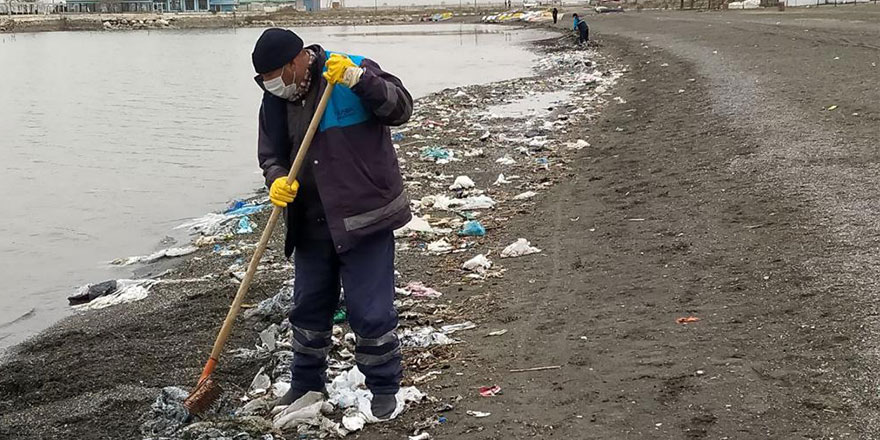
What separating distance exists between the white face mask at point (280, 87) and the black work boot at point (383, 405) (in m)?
1.56

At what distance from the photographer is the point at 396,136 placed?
49.1ft

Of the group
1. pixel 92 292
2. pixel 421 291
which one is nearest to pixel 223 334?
pixel 421 291

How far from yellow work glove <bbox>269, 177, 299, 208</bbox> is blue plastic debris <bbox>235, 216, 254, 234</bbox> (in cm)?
542

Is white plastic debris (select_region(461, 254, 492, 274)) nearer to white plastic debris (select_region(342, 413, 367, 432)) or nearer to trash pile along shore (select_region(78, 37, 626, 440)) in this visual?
trash pile along shore (select_region(78, 37, 626, 440))

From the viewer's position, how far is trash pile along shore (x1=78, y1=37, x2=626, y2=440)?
4.38 meters

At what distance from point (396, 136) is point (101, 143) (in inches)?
285

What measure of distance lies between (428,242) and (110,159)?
1047 cm

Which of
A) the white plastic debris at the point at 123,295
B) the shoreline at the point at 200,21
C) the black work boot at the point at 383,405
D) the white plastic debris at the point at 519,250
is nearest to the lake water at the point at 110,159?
the white plastic debris at the point at 123,295

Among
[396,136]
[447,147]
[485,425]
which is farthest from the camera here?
[396,136]

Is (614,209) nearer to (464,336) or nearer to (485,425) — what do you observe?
(464,336)

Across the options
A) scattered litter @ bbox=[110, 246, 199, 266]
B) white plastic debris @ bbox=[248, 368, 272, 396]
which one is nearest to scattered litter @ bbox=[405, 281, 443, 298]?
white plastic debris @ bbox=[248, 368, 272, 396]

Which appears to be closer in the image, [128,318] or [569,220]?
[128,318]

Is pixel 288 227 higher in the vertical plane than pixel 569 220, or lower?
higher

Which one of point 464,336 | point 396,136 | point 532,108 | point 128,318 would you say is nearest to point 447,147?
point 396,136
